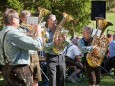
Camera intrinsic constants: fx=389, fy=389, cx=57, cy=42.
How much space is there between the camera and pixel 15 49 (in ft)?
18.6

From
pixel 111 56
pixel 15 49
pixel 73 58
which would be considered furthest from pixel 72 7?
pixel 15 49

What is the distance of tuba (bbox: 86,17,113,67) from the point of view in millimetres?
8500

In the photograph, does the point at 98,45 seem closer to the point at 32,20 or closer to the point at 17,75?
the point at 32,20

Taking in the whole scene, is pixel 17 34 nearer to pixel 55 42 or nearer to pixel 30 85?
pixel 30 85

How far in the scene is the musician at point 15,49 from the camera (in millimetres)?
5570

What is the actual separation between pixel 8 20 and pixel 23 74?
32.4 inches

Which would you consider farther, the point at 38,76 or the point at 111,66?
the point at 111,66

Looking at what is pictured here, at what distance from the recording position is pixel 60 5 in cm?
1981

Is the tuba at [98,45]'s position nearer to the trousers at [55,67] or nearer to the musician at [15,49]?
the trousers at [55,67]

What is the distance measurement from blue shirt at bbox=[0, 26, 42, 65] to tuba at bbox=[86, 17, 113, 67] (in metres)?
3.00

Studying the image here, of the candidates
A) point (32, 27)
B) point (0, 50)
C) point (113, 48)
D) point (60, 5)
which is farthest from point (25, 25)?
point (60, 5)

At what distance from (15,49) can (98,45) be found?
3.29m

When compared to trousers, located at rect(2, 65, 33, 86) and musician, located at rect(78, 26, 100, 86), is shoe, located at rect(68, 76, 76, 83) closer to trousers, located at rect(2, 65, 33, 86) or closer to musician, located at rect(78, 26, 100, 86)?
musician, located at rect(78, 26, 100, 86)

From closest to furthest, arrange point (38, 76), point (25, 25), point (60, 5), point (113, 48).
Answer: point (25, 25) < point (38, 76) < point (113, 48) < point (60, 5)
